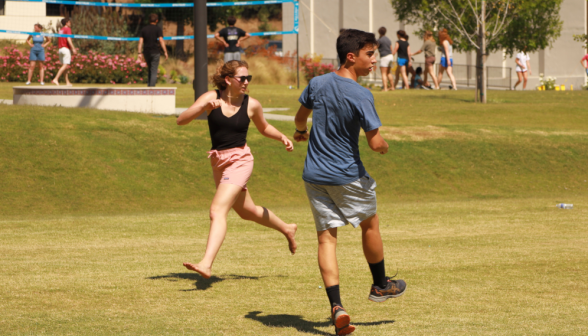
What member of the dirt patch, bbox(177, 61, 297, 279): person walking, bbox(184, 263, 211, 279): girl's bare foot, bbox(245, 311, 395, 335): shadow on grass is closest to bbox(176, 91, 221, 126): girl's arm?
bbox(177, 61, 297, 279): person walking

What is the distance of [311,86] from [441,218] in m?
6.00

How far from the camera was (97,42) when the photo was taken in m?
36.3

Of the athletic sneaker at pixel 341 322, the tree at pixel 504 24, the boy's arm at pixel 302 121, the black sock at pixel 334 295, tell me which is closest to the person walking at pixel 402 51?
the tree at pixel 504 24

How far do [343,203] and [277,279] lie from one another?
1788mm

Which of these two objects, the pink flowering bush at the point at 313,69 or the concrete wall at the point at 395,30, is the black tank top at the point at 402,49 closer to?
the pink flowering bush at the point at 313,69

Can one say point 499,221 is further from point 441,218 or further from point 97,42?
point 97,42

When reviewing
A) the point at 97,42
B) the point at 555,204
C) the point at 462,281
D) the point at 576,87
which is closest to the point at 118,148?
the point at 555,204

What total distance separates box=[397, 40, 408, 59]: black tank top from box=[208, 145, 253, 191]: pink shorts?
21503mm

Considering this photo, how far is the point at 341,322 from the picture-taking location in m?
4.56

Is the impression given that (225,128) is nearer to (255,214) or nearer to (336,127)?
(255,214)

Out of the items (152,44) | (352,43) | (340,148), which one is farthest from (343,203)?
(152,44)

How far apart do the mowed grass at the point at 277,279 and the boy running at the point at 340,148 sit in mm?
688

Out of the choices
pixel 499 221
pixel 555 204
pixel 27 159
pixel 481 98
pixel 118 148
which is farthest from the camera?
pixel 481 98

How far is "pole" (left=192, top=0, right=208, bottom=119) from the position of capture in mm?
15336
